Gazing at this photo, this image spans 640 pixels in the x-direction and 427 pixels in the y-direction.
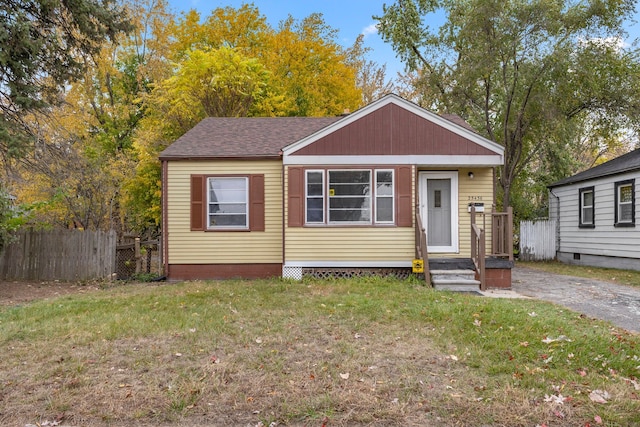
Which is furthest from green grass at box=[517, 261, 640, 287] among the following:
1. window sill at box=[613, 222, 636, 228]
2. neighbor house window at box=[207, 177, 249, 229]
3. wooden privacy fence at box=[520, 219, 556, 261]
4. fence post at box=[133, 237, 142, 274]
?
fence post at box=[133, 237, 142, 274]

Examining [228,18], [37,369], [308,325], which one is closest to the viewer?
[37,369]

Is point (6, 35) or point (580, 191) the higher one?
point (6, 35)

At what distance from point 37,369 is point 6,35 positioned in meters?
6.57

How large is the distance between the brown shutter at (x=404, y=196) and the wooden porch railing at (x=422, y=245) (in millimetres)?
218

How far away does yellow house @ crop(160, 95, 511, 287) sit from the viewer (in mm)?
9812

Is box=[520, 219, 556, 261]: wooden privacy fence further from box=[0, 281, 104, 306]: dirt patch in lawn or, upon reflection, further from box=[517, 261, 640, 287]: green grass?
box=[0, 281, 104, 306]: dirt patch in lawn

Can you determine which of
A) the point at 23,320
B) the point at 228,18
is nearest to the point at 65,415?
the point at 23,320

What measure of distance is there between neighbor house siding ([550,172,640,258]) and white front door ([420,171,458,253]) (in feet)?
20.5

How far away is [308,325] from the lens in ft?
18.9

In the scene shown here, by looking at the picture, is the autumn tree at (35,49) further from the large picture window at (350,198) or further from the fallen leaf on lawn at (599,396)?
the fallen leaf on lawn at (599,396)

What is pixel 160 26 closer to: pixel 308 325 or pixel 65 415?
pixel 308 325

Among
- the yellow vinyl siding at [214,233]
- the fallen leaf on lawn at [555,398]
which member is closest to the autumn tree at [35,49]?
the yellow vinyl siding at [214,233]

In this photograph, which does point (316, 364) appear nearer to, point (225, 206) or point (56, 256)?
point (225, 206)

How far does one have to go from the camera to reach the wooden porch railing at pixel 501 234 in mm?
9250
